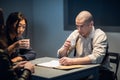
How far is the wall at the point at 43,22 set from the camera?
445 cm

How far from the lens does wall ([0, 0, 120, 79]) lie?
4.45 meters

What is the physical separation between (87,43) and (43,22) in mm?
1783

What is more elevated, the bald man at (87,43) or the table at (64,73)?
the bald man at (87,43)

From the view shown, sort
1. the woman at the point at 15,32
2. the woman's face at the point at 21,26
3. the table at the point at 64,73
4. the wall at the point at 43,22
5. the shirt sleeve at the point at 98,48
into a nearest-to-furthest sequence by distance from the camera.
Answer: the table at the point at 64,73 → the shirt sleeve at the point at 98,48 → the woman at the point at 15,32 → the woman's face at the point at 21,26 → the wall at the point at 43,22

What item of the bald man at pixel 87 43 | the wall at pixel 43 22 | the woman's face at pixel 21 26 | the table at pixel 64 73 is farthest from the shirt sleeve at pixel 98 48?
the wall at pixel 43 22

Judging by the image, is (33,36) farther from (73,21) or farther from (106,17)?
(106,17)

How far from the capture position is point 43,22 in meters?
4.70

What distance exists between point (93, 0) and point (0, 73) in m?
2.51

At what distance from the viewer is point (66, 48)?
313 cm

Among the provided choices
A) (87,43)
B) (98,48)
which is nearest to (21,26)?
(87,43)

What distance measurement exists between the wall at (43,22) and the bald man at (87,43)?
46.6 inches

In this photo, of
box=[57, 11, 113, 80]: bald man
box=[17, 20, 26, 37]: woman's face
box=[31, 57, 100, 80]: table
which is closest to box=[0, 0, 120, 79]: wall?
box=[57, 11, 113, 80]: bald man

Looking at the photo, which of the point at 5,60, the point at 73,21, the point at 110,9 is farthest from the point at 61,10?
the point at 5,60

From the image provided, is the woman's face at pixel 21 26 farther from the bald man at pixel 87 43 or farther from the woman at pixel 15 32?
the bald man at pixel 87 43
